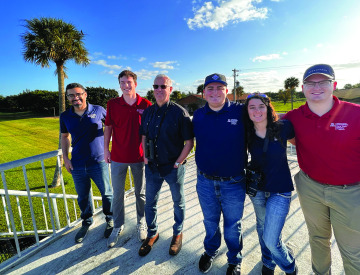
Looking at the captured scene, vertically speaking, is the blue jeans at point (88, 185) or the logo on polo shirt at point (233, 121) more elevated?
the logo on polo shirt at point (233, 121)

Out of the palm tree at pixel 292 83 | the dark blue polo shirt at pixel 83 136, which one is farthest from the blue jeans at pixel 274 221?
the palm tree at pixel 292 83

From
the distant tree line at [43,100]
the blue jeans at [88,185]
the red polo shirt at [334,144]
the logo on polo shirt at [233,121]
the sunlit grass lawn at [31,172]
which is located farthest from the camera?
the distant tree line at [43,100]

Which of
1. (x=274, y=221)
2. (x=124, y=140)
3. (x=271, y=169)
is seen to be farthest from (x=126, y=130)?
(x=274, y=221)

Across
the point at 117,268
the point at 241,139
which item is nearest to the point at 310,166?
the point at 241,139

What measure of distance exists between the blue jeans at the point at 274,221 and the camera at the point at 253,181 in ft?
0.24

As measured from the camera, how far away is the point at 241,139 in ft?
6.23

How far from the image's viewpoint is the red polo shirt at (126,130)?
8.34 ft

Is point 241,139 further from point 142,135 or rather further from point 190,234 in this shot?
point 190,234

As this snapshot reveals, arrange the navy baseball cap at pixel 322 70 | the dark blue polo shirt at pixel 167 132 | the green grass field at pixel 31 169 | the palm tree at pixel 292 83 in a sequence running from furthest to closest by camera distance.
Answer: the palm tree at pixel 292 83 < the green grass field at pixel 31 169 < the dark blue polo shirt at pixel 167 132 < the navy baseball cap at pixel 322 70

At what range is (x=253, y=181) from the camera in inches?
72.1

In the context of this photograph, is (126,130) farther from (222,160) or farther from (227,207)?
(227,207)

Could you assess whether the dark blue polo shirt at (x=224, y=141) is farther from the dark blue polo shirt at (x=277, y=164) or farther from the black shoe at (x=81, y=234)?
the black shoe at (x=81, y=234)

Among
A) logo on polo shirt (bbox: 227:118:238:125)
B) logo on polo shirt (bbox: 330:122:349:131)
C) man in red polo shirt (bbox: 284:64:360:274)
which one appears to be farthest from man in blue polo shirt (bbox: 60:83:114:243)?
logo on polo shirt (bbox: 330:122:349:131)

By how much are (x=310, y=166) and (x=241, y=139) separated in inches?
26.5
